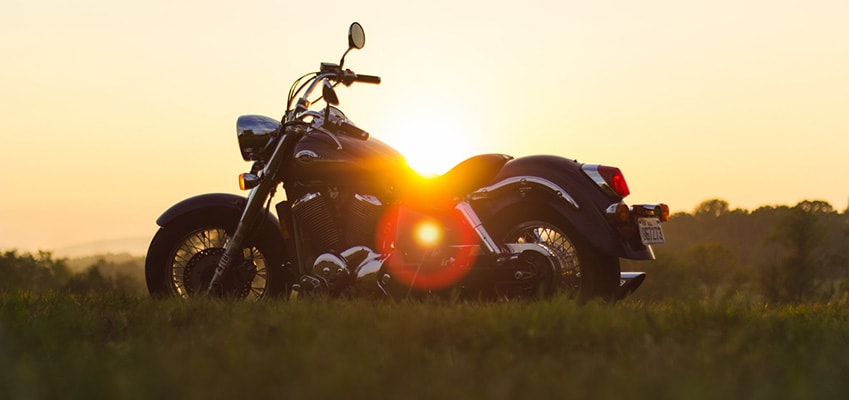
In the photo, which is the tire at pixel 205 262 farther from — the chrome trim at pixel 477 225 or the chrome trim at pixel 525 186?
the chrome trim at pixel 525 186

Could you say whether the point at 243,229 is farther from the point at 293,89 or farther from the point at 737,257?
the point at 737,257

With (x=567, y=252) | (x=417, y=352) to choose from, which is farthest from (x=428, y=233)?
(x=417, y=352)

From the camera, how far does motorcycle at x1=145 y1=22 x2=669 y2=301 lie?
6.66m

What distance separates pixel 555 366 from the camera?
12.8ft

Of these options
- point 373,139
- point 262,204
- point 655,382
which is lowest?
point 655,382

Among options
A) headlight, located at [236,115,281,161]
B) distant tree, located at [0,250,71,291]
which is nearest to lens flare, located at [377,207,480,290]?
headlight, located at [236,115,281,161]

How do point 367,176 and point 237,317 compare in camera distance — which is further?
point 367,176

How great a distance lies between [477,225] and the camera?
268 inches

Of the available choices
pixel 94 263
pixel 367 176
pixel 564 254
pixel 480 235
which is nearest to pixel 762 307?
pixel 564 254

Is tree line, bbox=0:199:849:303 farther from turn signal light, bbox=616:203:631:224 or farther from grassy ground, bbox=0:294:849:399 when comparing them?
grassy ground, bbox=0:294:849:399

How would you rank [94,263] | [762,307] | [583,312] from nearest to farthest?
[583,312] < [762,307] < [94,263]

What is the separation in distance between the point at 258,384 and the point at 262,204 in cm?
428

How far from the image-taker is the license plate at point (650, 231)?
21.7 ft

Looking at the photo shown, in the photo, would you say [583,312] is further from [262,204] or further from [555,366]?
[262,204]
